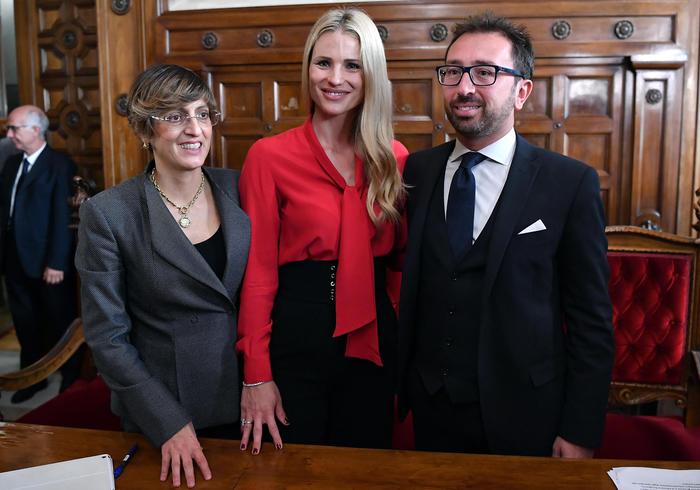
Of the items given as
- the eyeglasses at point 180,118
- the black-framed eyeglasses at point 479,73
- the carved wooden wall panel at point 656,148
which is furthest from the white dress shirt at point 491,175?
the carved wooden wall panel at point 656,148

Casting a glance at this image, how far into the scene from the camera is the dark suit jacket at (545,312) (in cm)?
163

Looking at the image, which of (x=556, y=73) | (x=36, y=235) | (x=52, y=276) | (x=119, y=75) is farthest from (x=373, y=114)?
(x=36, y=235)

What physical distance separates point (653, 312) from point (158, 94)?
2315 mm

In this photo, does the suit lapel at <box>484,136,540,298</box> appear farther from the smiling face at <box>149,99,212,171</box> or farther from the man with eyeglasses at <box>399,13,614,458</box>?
the smiling face at <box>149,99,212,171</box>

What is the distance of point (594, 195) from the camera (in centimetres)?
163

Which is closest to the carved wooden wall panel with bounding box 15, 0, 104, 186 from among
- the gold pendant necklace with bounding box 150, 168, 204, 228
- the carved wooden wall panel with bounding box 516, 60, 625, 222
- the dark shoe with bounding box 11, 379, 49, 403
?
the dark shoe with bounding box 11, 379, 49, 403

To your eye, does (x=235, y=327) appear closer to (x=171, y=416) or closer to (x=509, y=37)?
(x=171, y=416)

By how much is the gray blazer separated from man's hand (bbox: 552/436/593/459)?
2.81 ft

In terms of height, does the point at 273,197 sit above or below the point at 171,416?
above

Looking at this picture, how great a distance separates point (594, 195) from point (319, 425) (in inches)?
38.5

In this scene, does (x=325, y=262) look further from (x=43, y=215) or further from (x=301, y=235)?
(x=43, y=215)

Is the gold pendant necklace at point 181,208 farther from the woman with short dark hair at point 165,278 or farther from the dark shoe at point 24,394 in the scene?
the dark shoe at point 24,394

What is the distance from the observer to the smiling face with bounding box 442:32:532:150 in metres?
1.66

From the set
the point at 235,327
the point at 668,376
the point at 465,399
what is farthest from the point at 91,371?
the point at 668,376
